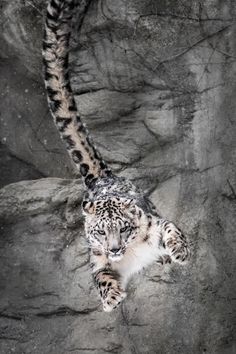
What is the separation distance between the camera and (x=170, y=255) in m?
6.51

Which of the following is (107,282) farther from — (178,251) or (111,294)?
(178,251)

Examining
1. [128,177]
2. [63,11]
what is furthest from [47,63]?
[128,177]

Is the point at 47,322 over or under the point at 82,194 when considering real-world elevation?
under

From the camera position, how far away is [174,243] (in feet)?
21.2

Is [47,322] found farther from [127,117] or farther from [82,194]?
[127,117]

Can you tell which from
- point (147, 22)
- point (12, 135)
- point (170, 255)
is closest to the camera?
point (170, 255)

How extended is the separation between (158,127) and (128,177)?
50cm

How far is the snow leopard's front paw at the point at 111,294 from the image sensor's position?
632 centimetres

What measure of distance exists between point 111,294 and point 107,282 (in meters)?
0.15

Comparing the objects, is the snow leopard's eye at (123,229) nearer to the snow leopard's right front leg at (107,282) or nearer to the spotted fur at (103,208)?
the spotted fur at (103,208)

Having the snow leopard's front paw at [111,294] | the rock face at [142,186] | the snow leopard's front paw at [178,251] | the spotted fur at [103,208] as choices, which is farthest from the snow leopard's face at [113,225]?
the rock face at [142,186]

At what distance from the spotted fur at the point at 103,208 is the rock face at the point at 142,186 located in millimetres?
461

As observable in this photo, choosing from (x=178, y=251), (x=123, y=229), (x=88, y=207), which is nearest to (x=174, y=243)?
(x=178, y=251)

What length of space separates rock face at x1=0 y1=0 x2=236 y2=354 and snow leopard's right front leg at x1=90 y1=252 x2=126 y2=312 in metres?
0.63
